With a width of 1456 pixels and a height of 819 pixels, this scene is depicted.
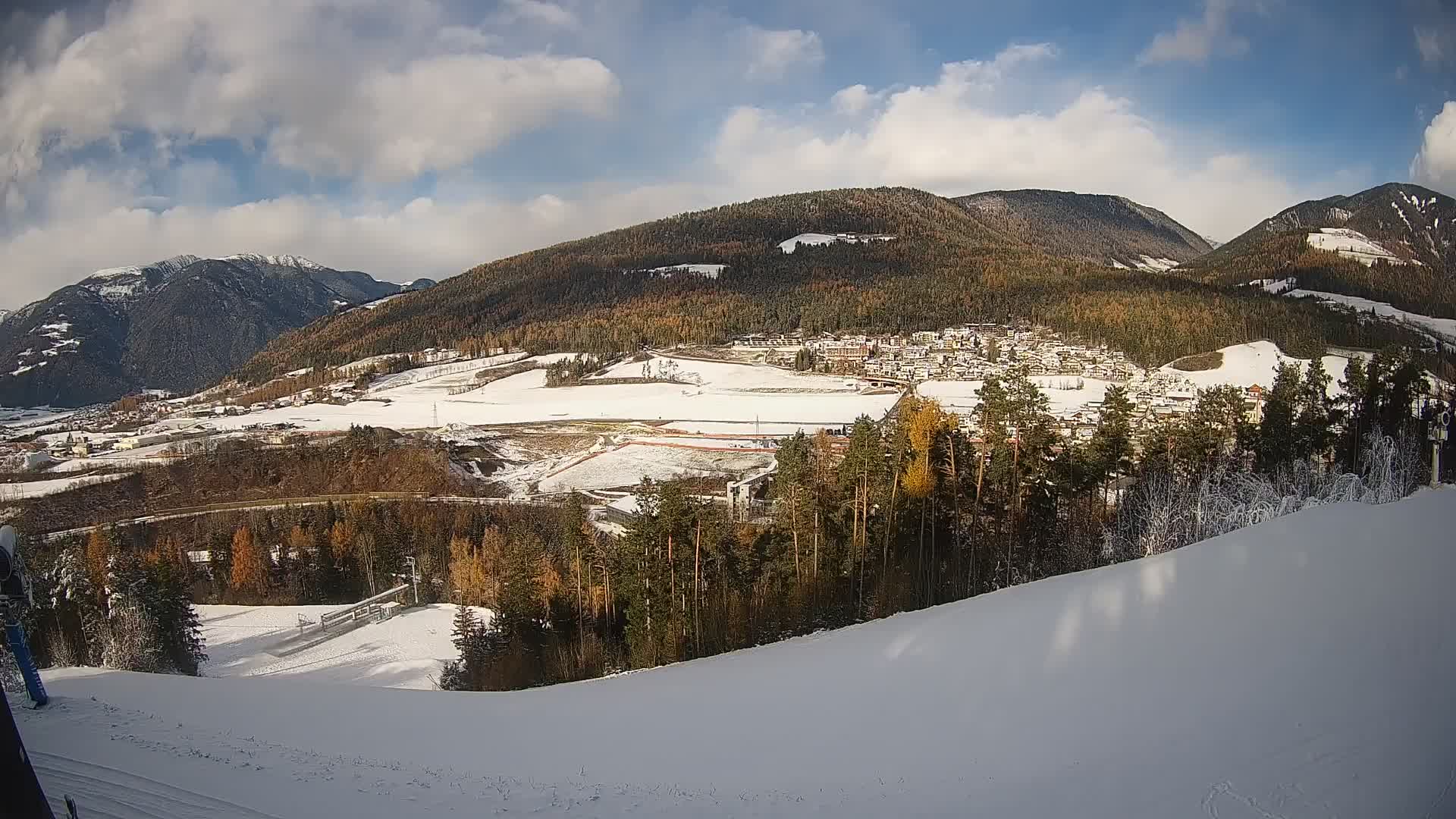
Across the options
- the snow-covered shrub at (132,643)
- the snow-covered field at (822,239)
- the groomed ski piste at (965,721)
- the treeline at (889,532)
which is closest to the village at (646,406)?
the treeline at (889,532)

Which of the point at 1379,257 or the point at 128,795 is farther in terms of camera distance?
the point at 1379,257

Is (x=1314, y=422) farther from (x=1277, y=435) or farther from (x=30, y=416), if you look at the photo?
(x=30, y=416)

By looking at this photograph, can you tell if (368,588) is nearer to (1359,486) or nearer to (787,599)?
(787,599)

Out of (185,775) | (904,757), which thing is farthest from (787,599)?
(185,775)

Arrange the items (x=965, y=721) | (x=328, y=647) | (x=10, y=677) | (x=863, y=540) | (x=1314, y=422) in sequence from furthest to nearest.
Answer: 1. (x=328, y=647)
2. (x=1314, y=422)
3. (x=863, y=540)
4. (x=10, y=677)
5. (x=965, y=721)

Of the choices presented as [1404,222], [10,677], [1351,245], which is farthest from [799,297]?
[10,677]

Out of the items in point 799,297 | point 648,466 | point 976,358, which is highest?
point 799,297

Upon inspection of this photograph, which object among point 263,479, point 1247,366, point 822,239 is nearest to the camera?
point 263,479

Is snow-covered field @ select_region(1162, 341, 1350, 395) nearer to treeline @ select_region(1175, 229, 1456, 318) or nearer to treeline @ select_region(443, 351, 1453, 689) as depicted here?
treeline @ select_region(1175, 229, 1456, 318)
